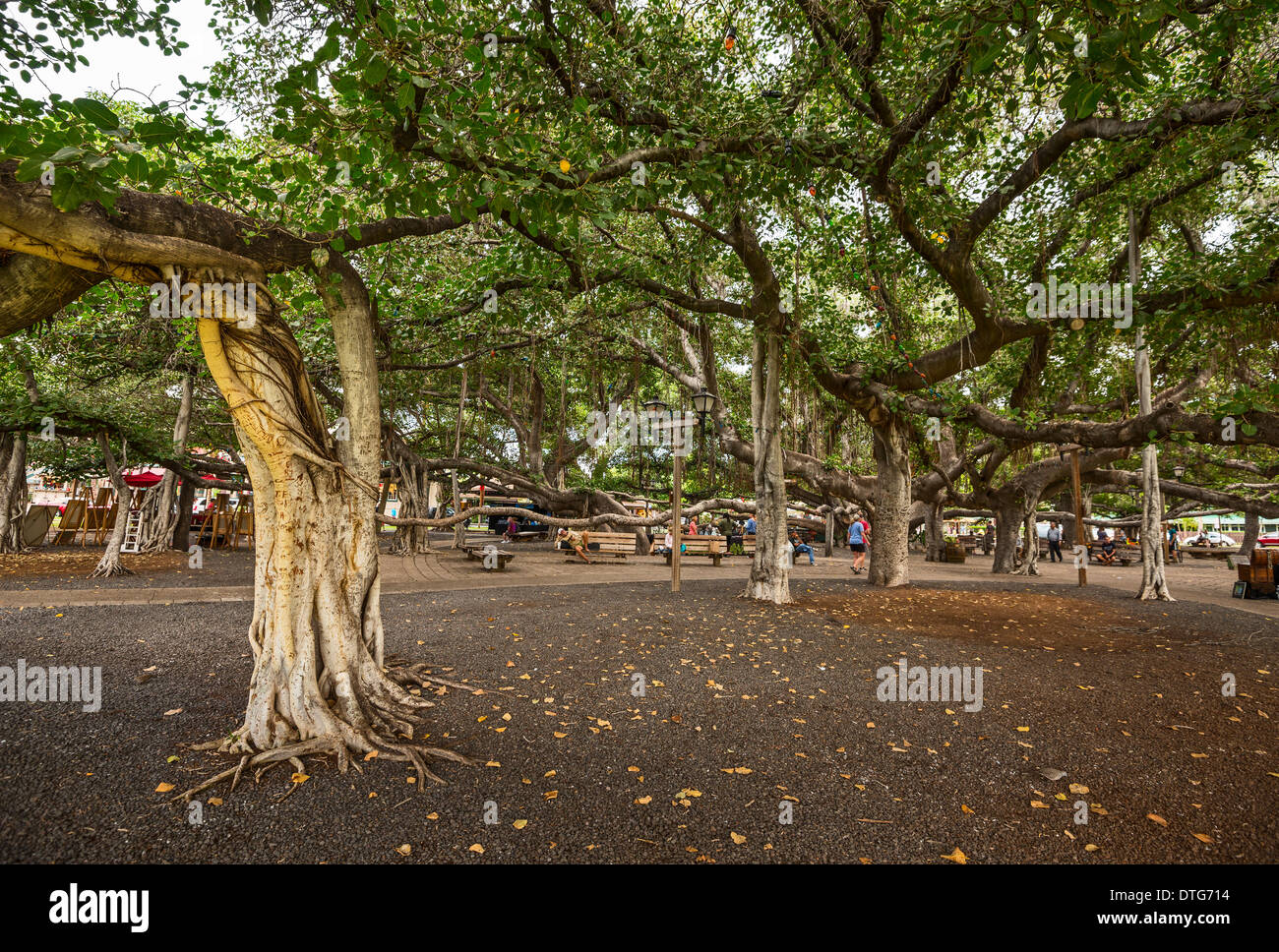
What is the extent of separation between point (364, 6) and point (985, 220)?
713cm

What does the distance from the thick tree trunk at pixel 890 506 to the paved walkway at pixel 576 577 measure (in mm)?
1889

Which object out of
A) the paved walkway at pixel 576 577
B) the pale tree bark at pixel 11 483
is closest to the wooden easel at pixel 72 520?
the pale tree bark at pixel 11 483

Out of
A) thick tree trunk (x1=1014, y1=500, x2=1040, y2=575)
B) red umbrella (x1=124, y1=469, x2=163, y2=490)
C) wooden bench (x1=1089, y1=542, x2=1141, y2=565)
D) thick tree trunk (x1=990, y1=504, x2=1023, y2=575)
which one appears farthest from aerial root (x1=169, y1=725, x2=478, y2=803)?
wooden bench (x1=1089, y1=542, x2=1141, y2=565)

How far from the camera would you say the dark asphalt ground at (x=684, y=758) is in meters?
2.67

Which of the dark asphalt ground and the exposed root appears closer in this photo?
the dark asphalt ground

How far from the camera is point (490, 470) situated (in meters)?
18.2

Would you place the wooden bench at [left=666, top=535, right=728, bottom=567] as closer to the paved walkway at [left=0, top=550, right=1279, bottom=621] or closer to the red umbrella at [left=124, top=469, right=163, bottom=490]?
the paved walkway at [left=0, top=550, right=1279, bottom=621]

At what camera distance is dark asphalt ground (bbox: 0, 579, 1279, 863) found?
2666 millimetres

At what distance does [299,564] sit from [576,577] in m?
9.60

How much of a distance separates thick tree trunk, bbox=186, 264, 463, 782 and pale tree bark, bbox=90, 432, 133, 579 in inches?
406

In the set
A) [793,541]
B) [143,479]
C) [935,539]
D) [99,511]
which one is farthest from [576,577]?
[99,511]

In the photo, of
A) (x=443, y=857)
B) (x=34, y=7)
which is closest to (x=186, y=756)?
(x=443, y=857)
